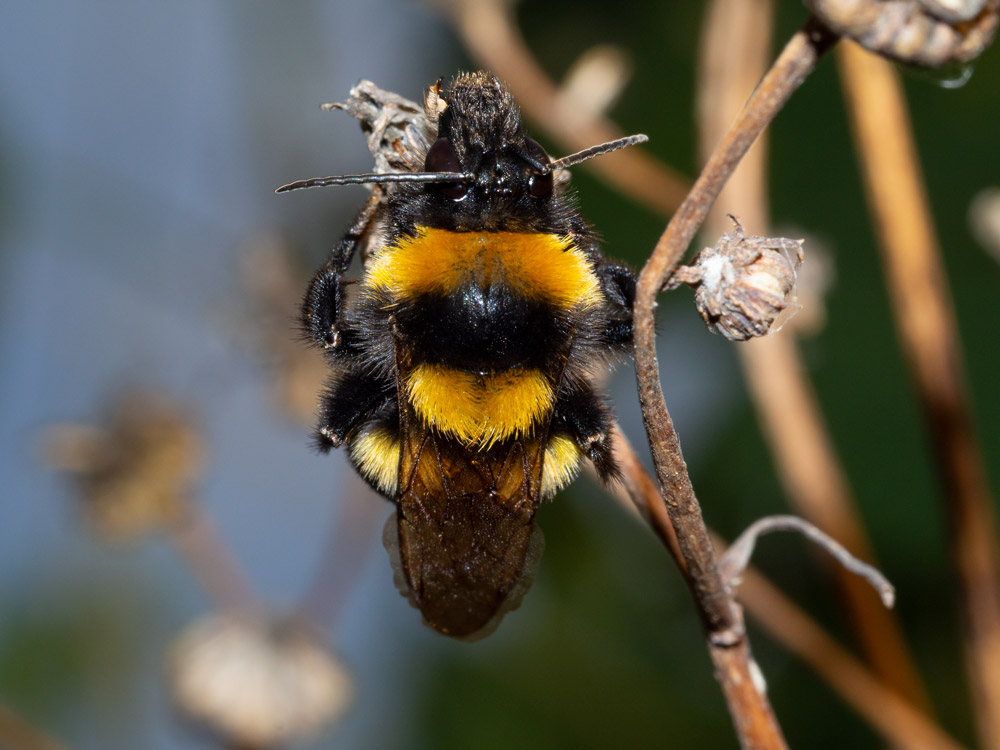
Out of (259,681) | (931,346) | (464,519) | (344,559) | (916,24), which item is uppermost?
(916,24)

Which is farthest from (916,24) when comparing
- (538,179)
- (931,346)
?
(931,346)

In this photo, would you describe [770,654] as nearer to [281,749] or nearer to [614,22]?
[281,749]

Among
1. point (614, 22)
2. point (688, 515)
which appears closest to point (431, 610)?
point (688, 515)

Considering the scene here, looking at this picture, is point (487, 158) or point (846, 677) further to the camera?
point (846, 677)


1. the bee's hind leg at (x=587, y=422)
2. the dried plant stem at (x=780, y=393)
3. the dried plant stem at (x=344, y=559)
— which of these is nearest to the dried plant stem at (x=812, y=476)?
the dried plant stem at (x=780, y=393)

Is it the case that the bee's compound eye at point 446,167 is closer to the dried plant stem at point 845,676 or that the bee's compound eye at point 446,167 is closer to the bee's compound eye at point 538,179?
the bee's compound eye at point 538,179

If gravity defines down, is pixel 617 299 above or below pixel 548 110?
below

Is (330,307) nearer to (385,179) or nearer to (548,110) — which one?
(385,179)
